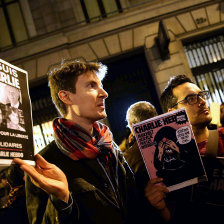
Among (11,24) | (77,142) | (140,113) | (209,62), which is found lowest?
(77,142)

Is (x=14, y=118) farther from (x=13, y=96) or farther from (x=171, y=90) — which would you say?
(x=171, y=90)

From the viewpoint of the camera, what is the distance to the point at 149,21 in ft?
26.4

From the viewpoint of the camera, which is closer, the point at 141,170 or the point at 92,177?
the point at 92,177

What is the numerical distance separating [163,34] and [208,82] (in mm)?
2361

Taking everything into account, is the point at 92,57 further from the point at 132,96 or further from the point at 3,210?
the point at 3,210

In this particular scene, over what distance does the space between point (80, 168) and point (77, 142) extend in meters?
0.18

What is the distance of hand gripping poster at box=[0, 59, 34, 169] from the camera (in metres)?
1.05

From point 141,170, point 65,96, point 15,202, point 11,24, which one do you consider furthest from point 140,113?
point 11,24

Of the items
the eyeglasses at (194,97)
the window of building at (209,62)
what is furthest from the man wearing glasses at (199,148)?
the window of building at (209,62)

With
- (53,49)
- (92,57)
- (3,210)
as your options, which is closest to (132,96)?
(92,57)

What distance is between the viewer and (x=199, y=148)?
6.41ft

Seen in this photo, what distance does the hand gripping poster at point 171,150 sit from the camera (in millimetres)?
1586

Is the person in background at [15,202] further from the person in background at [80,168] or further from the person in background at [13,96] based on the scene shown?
the person in background at [13,96]

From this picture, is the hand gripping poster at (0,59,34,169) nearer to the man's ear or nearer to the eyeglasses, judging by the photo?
the man's ear
